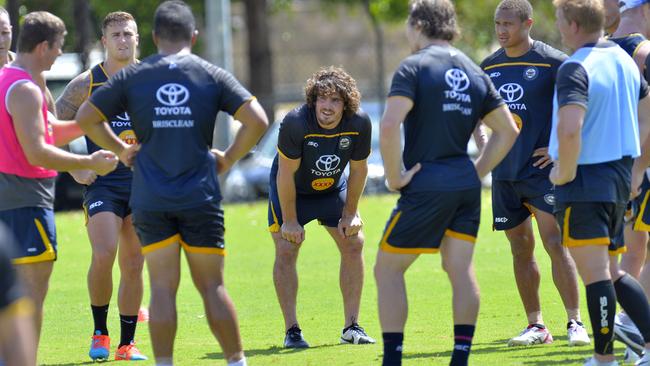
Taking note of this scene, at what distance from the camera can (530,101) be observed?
26.5 feet

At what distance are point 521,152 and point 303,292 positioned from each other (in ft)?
11.1

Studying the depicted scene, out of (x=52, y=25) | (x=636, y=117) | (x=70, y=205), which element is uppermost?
(x=52, y=25)

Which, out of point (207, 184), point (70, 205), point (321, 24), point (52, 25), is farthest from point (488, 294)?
point (321, 24)

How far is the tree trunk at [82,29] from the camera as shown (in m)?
24.3

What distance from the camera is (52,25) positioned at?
648 centimetres

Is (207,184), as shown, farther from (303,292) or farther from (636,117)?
(303,292)

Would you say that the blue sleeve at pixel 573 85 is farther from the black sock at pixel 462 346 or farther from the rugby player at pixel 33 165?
the rugby player at pixel 33 165

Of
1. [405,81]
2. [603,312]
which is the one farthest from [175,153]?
[603,312]

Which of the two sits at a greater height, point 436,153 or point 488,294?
point 436,153

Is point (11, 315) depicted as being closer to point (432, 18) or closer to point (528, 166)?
point (432, 18)

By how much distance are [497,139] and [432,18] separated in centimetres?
84

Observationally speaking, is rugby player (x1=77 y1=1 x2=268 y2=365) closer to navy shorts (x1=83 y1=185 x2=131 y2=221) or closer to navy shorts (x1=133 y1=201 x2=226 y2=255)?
navy shorts (x1=133 y1=201 x2=226 y2=255)

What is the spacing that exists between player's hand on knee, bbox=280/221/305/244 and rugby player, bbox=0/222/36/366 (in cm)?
440

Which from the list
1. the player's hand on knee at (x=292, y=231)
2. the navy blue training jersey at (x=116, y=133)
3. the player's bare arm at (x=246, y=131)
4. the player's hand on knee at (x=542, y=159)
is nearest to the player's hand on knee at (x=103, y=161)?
the player's bare arm at (x=246, y=131)
